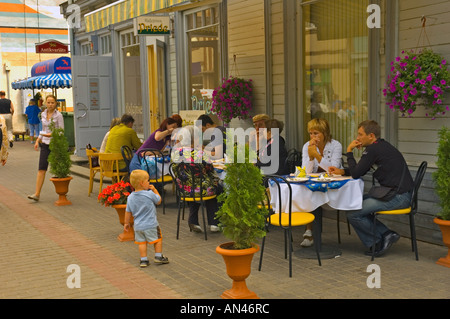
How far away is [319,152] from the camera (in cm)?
718

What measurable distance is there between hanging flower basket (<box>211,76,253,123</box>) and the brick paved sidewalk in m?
2.32

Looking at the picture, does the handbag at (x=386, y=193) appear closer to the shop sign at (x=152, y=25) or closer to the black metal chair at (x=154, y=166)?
the black metal chair at (x=154, y=166)

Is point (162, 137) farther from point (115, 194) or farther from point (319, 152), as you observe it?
point (319, 152)

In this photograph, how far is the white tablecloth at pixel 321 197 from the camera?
248 inches

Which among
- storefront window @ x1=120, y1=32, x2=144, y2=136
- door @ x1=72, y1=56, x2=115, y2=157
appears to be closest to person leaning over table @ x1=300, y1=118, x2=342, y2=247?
storefront window @ x1=120, y1=32, x2=144, y2=136

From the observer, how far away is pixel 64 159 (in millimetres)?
9828

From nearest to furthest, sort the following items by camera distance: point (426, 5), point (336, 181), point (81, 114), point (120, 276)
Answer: point (120, 276) < point (336, 181) < point (426, 5) < point (81, 114)

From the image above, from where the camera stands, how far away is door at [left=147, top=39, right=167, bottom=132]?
538 inches

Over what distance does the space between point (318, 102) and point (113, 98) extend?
8513mm

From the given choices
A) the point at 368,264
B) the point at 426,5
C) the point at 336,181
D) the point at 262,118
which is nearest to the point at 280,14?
the point at 262,118

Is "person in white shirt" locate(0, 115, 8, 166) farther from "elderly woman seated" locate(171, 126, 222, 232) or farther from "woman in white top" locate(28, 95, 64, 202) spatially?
"elderly woman seated" locate(171, 126, 222, 232)

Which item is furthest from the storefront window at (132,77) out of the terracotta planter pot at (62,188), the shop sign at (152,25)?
the terracotta planter pot at (62,188)

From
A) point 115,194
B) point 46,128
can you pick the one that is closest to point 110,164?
point 46,128

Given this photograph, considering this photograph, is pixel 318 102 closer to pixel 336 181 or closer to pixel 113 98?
pixel 336 181
